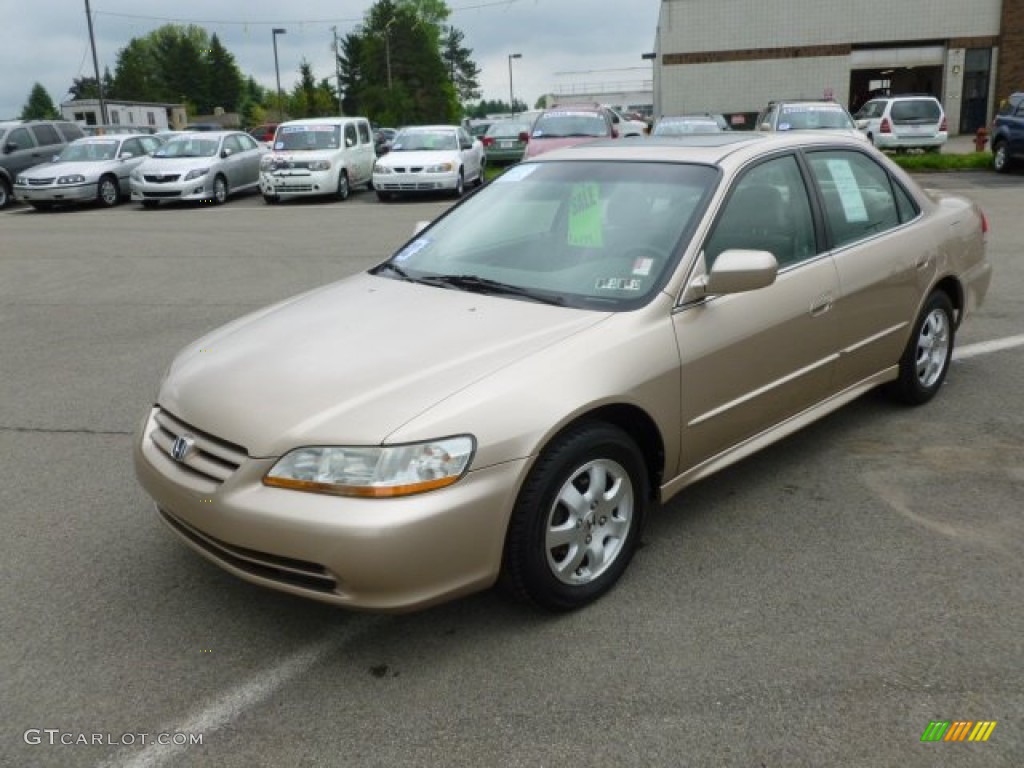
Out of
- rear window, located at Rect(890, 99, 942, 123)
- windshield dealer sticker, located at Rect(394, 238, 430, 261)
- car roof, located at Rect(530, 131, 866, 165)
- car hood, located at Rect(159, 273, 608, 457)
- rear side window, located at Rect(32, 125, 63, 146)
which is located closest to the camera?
car hood, located at Rect(159, 273, 608, 457)

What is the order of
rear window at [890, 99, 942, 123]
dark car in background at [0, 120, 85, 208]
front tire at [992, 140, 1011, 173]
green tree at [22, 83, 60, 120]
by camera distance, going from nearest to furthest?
front tire at [992, 140, 1011, 173] < dark car in background at [0, 120, 85, 208] < rear window at [890, 99, 942, 123] < green tree at [22, 83, 60, 120]

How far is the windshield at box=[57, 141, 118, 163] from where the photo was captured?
20.3 m

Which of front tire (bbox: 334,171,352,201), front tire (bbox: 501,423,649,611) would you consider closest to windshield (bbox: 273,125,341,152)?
front tire (bbox: 334,171,352,201)

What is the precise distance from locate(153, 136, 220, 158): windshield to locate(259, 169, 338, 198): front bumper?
166 cm

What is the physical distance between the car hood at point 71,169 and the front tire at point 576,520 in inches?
741

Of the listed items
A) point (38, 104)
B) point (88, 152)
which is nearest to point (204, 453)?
point (88, 152)

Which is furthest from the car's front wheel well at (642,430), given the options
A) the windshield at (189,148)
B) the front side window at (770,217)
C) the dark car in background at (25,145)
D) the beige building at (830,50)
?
the beige building at (830,50)

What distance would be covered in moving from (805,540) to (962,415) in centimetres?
193

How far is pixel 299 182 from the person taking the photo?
19.2m

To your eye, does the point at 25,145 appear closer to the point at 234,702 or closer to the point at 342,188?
the point at 342,188

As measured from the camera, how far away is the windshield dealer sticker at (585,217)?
3930mm

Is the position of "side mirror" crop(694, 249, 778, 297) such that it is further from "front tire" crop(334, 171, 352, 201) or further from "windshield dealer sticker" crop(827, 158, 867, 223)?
"front tire" crop(334, 171, 352, 201)

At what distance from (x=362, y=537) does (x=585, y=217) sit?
76.0 inches

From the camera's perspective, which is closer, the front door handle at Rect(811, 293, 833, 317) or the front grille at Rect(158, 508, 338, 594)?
the front grille at Rect(158, 508, 338, 594)
